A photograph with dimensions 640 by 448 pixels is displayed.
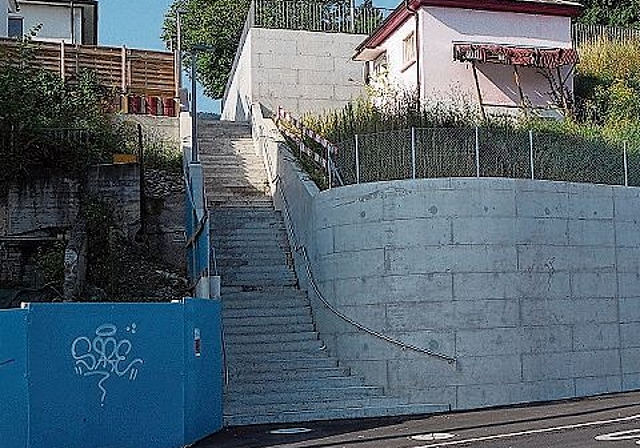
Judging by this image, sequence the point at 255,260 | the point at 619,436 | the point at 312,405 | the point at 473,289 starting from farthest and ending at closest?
the point at 255,260 < the point at 473,289 < the point at 312,405 < the point at 619,436

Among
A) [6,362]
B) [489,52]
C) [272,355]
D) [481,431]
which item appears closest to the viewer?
[6,362]

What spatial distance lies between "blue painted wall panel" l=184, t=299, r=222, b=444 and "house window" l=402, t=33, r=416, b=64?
1464cm

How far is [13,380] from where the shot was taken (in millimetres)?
9484

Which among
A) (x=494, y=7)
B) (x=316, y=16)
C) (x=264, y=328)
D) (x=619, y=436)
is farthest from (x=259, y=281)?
(x=316, y=16)

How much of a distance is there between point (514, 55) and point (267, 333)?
12.6m

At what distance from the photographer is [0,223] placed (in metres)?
20.3

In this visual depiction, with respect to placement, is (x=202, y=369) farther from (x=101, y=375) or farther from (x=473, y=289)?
(x=473, y=289)

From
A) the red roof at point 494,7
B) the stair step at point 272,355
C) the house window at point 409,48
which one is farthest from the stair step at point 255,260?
the red roof at point 494,7

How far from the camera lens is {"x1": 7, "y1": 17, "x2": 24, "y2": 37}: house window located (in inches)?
1420

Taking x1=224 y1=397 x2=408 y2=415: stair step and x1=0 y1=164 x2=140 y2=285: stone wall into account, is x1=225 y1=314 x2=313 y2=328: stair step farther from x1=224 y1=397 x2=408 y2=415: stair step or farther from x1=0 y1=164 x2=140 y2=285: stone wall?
x1=0 y1=164 x2=140 y2=285: stone wall

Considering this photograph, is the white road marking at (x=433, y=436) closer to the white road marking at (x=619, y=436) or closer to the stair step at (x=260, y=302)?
the white road marking at (x=619, y=436)

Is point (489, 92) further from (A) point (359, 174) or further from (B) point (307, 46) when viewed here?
(A) point (359, 174)

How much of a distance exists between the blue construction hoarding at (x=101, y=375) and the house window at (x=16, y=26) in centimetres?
2721

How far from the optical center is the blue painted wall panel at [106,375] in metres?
10.1
